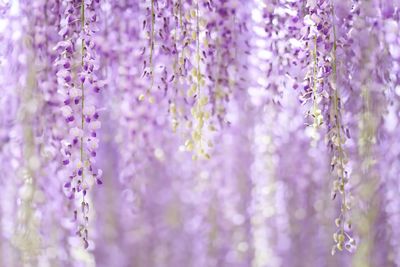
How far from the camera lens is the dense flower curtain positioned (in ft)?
6.05

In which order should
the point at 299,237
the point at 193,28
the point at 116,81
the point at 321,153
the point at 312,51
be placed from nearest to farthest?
the point at 312,51, the point at 193,28, the point at 116,81, the point at 321,153, the point at 299,237

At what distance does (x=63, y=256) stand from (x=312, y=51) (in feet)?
3.94

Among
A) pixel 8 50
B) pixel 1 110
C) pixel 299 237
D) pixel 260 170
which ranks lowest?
pixel 299 237

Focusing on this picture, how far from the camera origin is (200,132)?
1.96 meters

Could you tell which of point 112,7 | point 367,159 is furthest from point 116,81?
point 367,159

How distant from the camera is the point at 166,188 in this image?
383 centimetres

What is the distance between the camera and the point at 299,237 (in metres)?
3.56

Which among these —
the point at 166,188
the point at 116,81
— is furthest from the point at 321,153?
the point at 116,81

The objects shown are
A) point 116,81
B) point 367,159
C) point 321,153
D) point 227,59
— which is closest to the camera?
point 227,59

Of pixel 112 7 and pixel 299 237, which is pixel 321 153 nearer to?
pixel 299 237

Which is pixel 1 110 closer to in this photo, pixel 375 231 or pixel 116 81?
pixel 116 81

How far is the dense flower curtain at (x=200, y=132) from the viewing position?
6.05 ft

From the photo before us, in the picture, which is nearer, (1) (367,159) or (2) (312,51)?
(2) (312,51)

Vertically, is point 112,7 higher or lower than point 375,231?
higher
